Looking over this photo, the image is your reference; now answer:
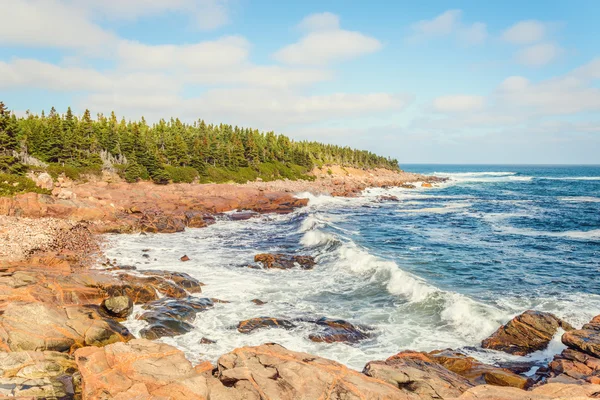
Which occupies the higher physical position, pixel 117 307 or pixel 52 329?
pixel 52 329

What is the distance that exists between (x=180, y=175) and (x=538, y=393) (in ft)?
239

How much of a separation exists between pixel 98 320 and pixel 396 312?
14.1 m

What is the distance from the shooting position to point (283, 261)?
27469 millimetres

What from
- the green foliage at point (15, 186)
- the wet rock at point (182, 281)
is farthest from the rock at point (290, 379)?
the green foliage at point (15, 186)

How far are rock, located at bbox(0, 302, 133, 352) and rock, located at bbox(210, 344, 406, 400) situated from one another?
19.1ft

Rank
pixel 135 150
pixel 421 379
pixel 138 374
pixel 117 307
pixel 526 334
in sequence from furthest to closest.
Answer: pixel 135 150 → pixel 117 307 → pixel 526 334 → pixel 421 379 → pixel 138 374

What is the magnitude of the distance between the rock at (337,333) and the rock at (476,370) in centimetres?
336

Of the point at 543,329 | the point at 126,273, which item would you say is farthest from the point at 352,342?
the point at 126,273

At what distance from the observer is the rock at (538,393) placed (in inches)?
356

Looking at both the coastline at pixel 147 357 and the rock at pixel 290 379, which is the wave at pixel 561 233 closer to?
the coastline at pixel 147 357

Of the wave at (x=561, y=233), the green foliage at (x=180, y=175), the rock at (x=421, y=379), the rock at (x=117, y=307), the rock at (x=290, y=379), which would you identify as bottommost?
the rock at (x=117, y=307)

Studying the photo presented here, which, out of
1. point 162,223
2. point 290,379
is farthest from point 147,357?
point 162,223

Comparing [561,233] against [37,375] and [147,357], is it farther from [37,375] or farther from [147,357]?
[37,375]

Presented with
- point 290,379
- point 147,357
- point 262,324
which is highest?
point 147,357
